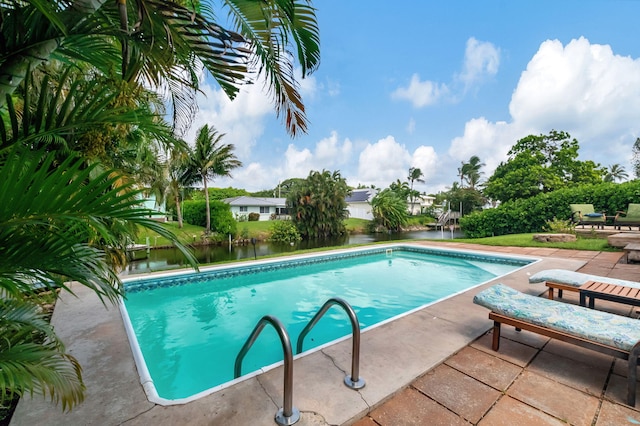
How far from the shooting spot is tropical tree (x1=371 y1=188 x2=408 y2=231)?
30.4 metres

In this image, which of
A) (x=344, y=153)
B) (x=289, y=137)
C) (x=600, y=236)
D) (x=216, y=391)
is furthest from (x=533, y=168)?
(x=216, y=391)

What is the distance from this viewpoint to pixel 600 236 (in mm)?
10594

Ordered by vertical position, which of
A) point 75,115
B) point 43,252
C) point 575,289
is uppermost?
point 75,115

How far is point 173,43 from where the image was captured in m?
2.17

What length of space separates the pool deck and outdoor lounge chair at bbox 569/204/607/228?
1246 centimetres

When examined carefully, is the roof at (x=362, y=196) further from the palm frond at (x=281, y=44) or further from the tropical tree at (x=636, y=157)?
the palm frond at (x=281, y=44)

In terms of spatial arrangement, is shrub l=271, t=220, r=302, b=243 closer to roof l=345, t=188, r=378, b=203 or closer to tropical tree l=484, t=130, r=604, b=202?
tropical tree l=484, t=130, r=604, b=202

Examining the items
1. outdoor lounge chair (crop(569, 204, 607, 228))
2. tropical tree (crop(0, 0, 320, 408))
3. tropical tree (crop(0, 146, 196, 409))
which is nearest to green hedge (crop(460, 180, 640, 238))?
outdoor lounge chair (crop(569, 204, 607, 228))

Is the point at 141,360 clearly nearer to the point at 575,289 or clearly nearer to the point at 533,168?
the point at 575,289

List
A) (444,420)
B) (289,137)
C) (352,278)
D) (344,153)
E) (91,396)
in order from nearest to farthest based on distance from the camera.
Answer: (444,420) < (91,396) < (289,137) < (352,278) < (344,153)

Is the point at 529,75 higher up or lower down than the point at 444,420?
higher up

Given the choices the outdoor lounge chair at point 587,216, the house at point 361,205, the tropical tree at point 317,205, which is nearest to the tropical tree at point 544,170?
the outdoor lounge chair at point 587,216

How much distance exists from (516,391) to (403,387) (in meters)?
0.92

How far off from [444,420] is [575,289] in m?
3.24
